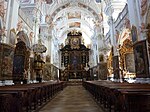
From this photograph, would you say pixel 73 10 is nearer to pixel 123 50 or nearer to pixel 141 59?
pixel 123 50

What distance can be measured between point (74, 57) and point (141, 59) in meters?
22.1

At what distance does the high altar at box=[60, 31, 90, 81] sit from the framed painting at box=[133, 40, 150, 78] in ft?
62.2

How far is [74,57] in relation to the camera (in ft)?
95.0

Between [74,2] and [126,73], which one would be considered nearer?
[126,73]

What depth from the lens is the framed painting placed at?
6837 millimetres

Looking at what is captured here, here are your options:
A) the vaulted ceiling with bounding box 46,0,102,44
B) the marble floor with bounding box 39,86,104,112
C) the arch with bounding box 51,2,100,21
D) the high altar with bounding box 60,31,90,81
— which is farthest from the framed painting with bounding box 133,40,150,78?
the high altar with bounding box 60,31,90,81

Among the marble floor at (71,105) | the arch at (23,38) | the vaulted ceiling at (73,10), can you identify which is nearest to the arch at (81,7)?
the vaulted ceiling at (73,10)

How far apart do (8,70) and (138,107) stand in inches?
259

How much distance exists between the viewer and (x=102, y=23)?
65.1 feet

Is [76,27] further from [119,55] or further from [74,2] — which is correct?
[119,55]

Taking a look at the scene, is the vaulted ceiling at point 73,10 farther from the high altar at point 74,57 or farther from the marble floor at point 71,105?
the marble floor at point 71,105

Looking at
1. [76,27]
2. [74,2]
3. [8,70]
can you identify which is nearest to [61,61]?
[76,27]

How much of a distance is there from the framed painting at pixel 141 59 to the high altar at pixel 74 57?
19.0 metres

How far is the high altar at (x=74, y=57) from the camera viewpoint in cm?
2673
